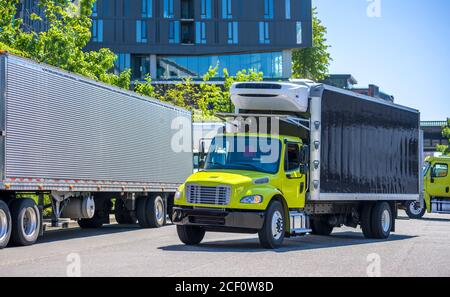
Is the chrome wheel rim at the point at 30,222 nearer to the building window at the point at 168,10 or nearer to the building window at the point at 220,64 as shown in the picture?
the building window at the point at 220,64

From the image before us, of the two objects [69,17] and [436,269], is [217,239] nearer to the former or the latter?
[436,269]

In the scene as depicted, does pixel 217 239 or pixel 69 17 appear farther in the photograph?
pixel 69 17

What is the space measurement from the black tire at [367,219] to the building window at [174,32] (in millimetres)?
70737

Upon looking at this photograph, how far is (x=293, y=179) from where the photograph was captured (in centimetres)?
1683

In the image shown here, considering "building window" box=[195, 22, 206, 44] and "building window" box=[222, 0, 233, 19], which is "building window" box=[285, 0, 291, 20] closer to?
"building window" box=[222, 0, 233, 19]

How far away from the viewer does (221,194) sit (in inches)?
616

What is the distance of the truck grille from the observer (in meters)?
15.6

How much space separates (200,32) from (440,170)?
191 ft

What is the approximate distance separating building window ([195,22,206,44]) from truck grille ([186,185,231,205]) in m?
75.0

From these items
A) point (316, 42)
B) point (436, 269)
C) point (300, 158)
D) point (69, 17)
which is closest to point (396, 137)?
point (300, 158)

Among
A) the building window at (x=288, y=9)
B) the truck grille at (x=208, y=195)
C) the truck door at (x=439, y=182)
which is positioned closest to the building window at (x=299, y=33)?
the building window at (x=288, y=9)

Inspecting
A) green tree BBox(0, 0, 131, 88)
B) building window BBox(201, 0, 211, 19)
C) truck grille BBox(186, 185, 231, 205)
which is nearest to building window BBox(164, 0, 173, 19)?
building window BBox(201, 0, 211, 19)

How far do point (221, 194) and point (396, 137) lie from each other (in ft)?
25.6

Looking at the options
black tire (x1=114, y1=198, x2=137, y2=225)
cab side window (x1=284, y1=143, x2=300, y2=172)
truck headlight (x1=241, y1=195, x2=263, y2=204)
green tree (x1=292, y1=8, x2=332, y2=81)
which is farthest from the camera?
green tree (x1=292, y1=8, x2=332, y2=81)
